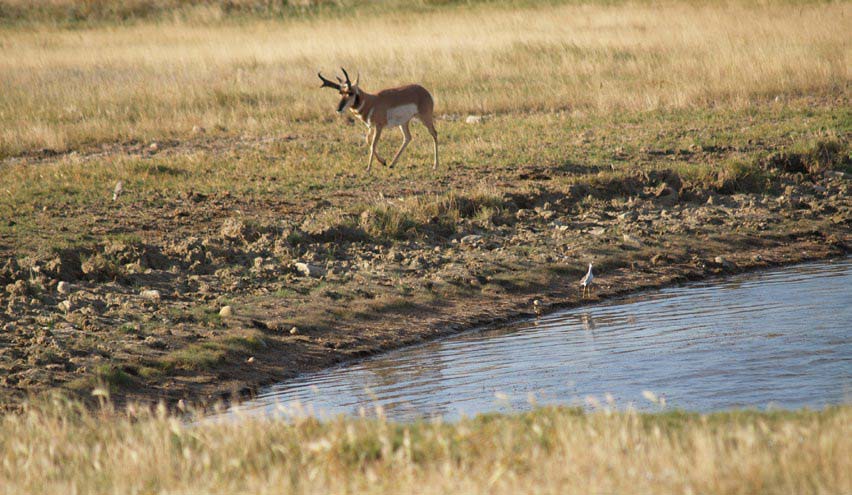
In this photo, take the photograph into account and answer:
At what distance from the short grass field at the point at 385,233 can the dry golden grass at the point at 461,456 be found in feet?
0.06

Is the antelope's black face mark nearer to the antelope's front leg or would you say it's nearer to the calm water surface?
the antelope's front leg

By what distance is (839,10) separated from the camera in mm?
27734

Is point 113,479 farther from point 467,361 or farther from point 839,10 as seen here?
point 839,10

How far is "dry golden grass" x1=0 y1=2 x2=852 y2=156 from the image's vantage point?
19.5 m

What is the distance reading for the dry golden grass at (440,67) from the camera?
19484 millimetres

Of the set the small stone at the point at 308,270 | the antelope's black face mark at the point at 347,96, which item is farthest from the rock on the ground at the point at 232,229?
the antelope's black face mark at the point at 347,96

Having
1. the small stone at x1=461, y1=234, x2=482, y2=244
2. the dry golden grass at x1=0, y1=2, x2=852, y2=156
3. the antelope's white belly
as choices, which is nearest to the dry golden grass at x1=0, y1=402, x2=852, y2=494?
the small stone at x1=461, y1=234, x2=482, y2=244

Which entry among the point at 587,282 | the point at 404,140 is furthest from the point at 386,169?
the point at 587,282

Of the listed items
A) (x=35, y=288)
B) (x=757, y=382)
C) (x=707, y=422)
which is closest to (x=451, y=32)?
(x=35, y=288)

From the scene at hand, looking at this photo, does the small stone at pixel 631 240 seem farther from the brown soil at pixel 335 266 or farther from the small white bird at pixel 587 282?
the small white bird at pixel 587 282

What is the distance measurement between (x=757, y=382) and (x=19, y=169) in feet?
36.5

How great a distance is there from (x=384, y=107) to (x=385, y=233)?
381 cm

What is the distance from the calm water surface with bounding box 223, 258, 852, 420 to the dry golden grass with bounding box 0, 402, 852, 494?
1073mm

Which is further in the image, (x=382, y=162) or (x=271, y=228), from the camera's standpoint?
(x=382, y=162)
